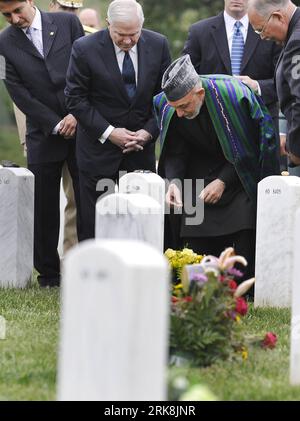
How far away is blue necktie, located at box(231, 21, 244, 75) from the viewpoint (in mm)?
10688

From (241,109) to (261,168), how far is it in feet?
1.70

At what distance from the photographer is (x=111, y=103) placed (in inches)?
407

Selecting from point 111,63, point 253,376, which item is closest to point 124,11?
point 111,63

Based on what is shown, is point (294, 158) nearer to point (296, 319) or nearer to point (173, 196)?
point (173, 196)

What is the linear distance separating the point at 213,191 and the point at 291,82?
1.34 meters

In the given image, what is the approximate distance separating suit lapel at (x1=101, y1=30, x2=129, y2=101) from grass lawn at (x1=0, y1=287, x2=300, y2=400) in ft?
7.18

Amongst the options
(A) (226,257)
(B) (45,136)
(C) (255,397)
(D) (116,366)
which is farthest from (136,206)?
(B) (45,136)

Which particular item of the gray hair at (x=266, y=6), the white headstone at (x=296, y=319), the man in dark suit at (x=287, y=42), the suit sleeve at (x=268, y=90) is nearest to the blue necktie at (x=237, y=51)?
the suit sleeve at (x=268, y=90)

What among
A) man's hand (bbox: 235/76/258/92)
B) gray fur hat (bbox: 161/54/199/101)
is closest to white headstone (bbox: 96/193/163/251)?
gray fur hat (bbox: 161/54/199/101)

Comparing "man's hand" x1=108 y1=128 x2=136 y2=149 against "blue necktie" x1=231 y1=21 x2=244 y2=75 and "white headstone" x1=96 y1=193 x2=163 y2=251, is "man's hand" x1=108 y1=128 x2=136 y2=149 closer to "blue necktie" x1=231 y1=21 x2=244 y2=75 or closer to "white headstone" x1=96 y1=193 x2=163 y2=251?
"blue necktie" x1=231 y1=21 x2=244 y2=75

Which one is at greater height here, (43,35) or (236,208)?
(43,35)

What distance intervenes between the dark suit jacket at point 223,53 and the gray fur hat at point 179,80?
4.66 ft

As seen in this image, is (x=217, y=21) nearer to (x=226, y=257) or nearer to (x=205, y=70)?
(x=205, y=70)
